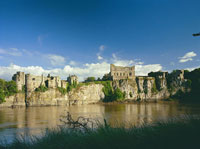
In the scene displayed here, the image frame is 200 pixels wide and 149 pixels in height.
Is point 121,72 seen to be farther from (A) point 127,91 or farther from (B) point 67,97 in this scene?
(B) point 67,97

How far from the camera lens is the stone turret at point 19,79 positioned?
215 feet

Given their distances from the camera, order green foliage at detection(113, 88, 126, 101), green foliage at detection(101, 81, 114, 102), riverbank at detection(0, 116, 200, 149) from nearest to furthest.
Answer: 1. riverbank at detection(0, 116, 200, 149)
2. green foliage at detection(113, 88, 126, 101)
3. green foliage at detection(101, 81, 114, 102)

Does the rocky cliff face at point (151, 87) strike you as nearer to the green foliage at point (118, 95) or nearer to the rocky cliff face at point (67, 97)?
the green foliage at point (118, 95)

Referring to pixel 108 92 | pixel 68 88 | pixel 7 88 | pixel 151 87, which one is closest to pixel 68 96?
pixel 68 88

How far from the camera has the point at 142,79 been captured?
8375cm

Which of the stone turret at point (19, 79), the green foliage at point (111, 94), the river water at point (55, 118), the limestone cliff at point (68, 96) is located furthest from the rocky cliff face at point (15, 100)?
the green foliage at point (111, 94)

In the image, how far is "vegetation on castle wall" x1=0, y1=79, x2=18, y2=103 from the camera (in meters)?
57.3

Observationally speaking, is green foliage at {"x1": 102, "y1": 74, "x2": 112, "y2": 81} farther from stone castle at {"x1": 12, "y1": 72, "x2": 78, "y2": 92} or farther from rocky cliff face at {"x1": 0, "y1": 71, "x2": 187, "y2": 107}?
stone castle at {"x1": 12, "y1": 72, "x2": 78, "y2": 92}

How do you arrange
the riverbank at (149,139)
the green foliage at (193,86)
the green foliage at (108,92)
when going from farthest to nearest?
1. the green foliage at (108,92)
2. the green foliage at (193,86)
3. the riverbank at (149,139)

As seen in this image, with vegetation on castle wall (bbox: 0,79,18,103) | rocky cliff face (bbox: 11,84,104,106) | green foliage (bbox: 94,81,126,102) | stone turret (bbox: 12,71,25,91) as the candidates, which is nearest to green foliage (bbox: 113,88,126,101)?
green foliage (bbox: 94,81,126,102)

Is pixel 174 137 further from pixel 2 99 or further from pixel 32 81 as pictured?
pixel 32 81

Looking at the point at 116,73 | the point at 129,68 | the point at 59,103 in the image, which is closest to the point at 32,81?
the point at 59,103

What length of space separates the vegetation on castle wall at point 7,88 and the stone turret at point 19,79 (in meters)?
2.26

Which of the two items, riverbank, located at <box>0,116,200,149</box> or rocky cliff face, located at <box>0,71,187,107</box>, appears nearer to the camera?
riverbank, located at <box>0,116,200,149</box>
